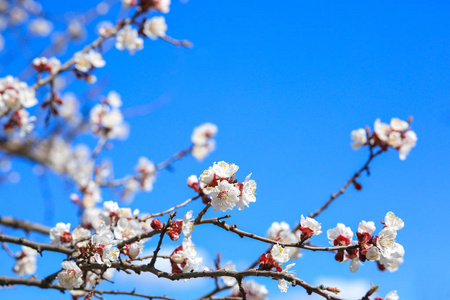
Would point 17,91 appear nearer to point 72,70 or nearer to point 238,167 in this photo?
point 72,70

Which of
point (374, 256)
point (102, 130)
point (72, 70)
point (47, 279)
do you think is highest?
point (102, 130)

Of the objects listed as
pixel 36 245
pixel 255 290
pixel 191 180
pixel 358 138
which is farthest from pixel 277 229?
pixel 36 245

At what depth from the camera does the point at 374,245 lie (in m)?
1.75

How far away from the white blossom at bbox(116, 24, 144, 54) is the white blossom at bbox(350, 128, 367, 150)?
213cm

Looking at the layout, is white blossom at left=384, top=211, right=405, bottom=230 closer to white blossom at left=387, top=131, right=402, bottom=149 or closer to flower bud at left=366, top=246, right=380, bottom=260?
flower bud at left=366, top=246, right=380, bottom=260

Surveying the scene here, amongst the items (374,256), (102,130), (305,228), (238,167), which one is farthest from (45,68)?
(374,256)

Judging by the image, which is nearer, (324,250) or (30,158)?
(324,250)

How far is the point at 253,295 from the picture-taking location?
3.18 metres

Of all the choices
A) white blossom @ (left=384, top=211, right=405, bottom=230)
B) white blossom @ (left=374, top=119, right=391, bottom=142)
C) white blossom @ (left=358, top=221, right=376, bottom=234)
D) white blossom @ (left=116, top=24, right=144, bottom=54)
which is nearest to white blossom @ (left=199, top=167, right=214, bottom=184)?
white blossom @ (left=358, top=221, right=376, bottom=234)

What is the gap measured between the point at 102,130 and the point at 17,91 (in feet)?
6.29

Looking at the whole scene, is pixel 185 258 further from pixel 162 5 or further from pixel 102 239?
pixel 162 5

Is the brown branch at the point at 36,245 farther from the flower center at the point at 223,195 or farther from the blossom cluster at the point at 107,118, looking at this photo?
the blossom cluster at the point at 107,118

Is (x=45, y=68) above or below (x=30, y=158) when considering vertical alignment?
above

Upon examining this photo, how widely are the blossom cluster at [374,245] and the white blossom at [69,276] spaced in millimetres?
1202
